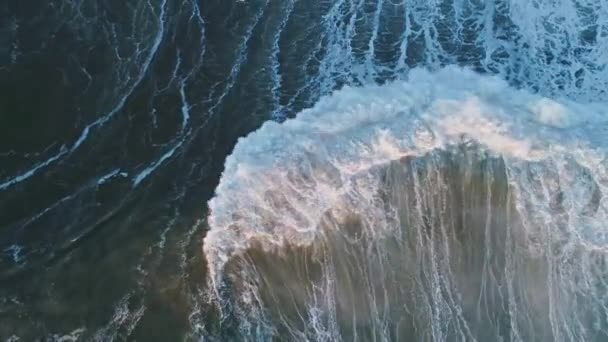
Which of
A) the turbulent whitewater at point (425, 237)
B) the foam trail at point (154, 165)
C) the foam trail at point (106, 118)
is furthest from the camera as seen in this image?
the foam trail at point (106, 118)

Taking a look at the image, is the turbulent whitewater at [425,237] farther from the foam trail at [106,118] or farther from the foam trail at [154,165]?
the foam trail at [106,118]

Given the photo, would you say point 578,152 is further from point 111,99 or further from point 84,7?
point 84,7

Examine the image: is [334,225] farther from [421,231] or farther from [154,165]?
[154,165]

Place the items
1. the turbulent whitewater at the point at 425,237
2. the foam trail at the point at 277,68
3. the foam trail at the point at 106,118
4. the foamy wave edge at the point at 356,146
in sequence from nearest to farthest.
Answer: the turbulent whitewater at the point at 425,237, the foamy wave edge at the point at 356,146, the foam trail at the point at 106,118, the foam trail at the point at 277,68

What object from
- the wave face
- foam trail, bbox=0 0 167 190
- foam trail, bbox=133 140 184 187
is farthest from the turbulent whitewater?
foam trail, bbox=0 0 167 190

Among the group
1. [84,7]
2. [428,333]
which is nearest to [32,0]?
[84,7]

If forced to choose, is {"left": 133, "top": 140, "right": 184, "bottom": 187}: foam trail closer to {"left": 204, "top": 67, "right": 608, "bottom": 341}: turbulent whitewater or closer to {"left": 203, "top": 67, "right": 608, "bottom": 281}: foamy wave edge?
{"left": 203, "top": 67, "right": 608, "bottom": 281}: foamy wave edge

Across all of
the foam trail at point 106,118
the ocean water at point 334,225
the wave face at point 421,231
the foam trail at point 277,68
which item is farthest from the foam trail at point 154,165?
the wave face at point 421,231
